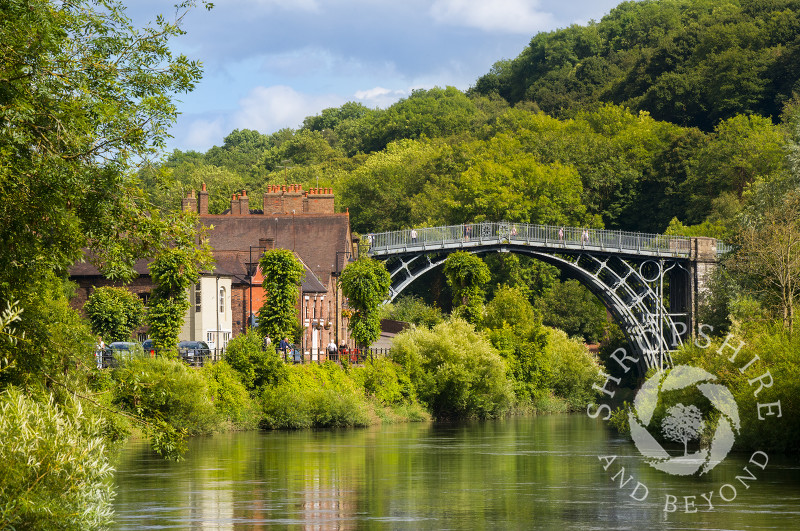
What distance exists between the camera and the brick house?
5016 cm

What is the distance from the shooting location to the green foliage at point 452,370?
48531mm

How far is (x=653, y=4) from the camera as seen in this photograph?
120812 millimetres

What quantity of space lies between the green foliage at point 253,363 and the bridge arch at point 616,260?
2032 centimetres

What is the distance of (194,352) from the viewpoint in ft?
141

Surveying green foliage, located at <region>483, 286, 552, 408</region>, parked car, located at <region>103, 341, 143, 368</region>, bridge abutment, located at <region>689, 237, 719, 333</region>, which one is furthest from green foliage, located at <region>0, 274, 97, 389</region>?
bridge abutment, located at <region>689, 237, 719, 333</region>

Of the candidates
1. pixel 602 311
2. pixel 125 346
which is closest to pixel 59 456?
pixel 125 346

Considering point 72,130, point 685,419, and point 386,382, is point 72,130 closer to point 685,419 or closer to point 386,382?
point 685,419

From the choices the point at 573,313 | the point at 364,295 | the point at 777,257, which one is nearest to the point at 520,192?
the point at 573,313

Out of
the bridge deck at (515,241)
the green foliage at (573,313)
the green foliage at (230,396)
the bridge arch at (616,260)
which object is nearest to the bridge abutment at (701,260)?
the bridge arch at (616,260)

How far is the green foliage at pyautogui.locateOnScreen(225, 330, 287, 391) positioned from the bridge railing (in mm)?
19739

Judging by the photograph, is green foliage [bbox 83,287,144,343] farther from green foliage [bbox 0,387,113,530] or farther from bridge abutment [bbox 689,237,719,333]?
bridge abutment [bbox 689,237,719,333]

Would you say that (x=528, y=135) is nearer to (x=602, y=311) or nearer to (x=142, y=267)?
(x=602, y=311)

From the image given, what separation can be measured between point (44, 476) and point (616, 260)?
2294 inches

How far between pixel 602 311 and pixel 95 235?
6137 cm
